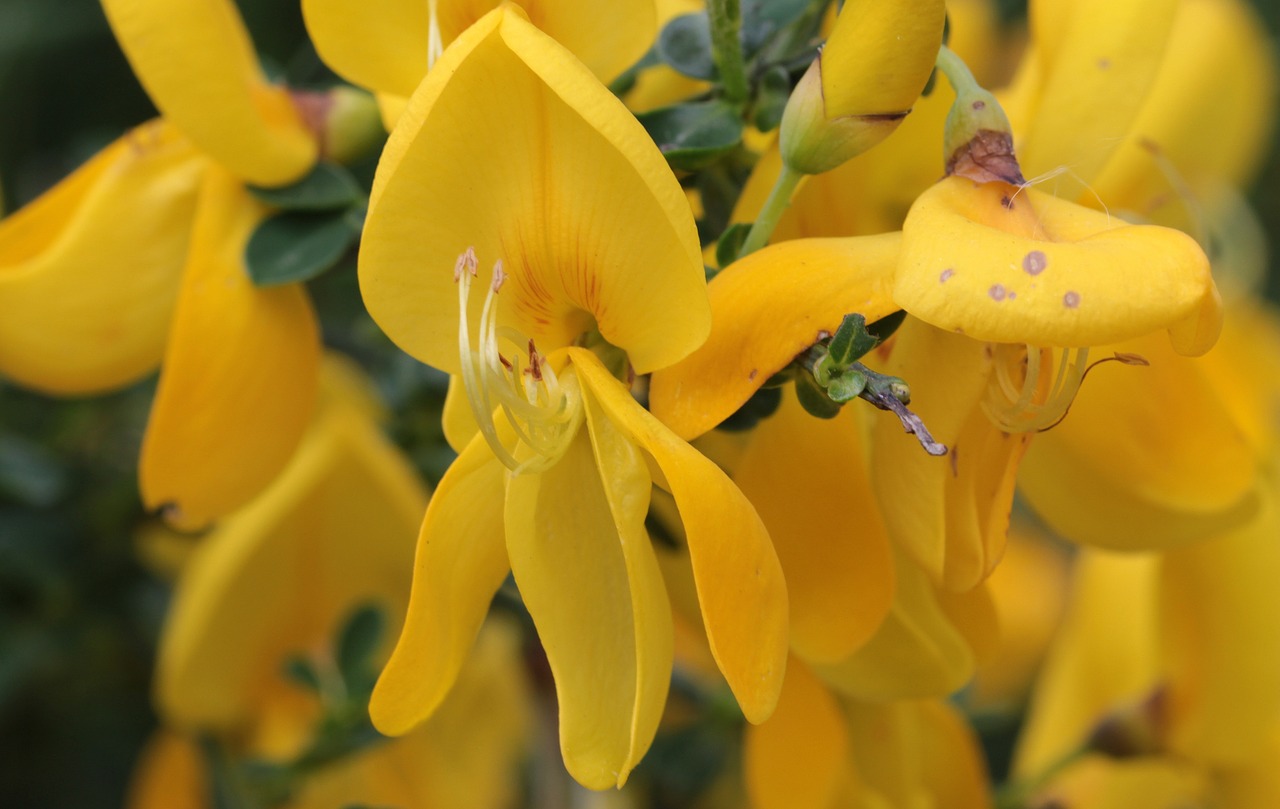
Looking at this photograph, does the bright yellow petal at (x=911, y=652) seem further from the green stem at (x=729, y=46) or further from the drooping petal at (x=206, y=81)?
the drooping petal at (x=206, y=81)

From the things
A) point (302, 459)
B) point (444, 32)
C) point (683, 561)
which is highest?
point (444, 32)

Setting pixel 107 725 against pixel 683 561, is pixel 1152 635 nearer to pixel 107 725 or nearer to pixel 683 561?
pixel 683 561

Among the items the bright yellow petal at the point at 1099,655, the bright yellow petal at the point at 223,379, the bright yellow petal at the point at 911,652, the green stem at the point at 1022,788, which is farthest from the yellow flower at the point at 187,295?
the bright yellow petal at the point at 1099,655

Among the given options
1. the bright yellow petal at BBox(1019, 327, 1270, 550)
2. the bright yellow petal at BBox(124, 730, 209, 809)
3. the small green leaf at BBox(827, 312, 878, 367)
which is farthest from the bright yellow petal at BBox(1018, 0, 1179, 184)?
the bright yellow petal at BBox(124, 730, 209, 809)

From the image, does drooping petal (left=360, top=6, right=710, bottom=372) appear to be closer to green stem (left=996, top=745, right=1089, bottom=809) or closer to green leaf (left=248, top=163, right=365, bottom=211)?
green leaf (left=248, top=163, right=365, bottom=211)

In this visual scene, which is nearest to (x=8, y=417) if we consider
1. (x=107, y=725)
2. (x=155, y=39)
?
(x=107, y=725)
